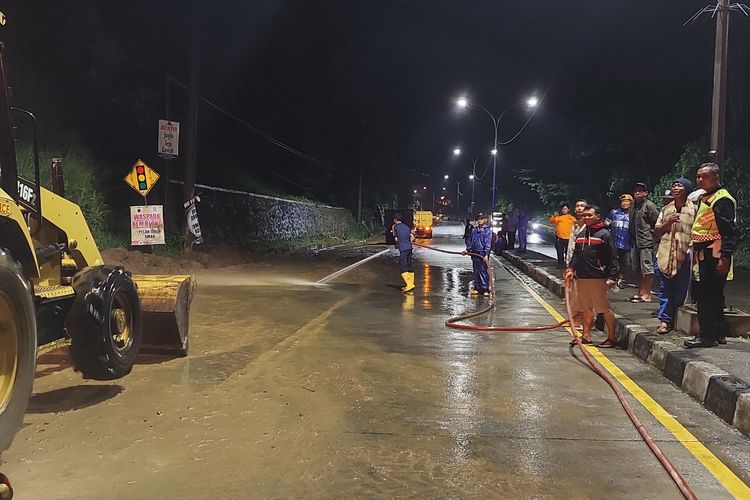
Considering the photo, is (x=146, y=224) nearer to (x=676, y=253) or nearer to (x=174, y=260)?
(x=174, y=260)

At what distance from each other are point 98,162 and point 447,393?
16.9 meters

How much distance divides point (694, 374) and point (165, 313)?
17.8ft

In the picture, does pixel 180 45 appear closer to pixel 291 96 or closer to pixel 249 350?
pixel 291 96

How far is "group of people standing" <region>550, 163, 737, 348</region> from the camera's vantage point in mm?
6383

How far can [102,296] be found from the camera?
5.16 metres

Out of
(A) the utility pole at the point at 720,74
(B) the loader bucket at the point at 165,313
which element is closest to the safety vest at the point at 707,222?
(A) the utility pole at the point at 720,74

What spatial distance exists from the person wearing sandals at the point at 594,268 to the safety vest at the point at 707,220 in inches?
45.9

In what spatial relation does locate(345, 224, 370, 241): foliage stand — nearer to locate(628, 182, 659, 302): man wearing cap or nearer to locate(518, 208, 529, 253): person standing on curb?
locate(518, 208, 529, 253): person standing on curb

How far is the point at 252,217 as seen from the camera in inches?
1061

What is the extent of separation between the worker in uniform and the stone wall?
1208 centimetres

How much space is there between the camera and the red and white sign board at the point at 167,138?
52.4ft

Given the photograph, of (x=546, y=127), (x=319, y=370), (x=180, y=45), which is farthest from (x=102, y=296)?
(x=546, y=127)

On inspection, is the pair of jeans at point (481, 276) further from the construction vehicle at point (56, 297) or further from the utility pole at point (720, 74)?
the construction vehicle at point (56, 297)

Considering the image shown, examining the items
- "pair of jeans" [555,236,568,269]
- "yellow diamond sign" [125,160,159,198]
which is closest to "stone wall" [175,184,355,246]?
"yellow diamond sign" [125,160,159,198]
